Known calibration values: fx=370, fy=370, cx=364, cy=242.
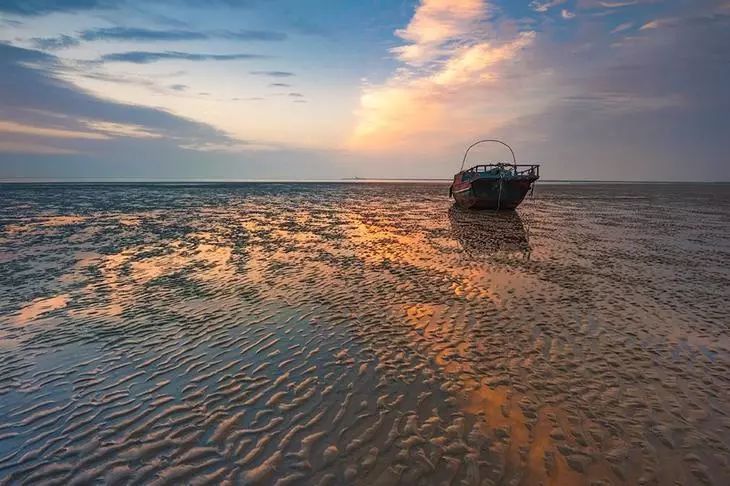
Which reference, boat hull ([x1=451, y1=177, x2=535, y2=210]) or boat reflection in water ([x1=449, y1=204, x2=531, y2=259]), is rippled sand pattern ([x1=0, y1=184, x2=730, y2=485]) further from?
boat hull ([x1=451, y1=177, x2=535, y2=210])

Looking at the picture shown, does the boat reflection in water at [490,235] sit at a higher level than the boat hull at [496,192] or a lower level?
lower

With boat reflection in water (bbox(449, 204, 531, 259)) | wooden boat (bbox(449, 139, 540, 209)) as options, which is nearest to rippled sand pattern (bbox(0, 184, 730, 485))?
boat reflection in water (bbox(449, 204, 531, 259))

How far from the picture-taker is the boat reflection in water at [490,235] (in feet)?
60.5

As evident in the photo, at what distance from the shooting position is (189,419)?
216 inches

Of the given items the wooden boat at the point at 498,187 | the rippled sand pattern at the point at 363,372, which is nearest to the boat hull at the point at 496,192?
the wooden boat at the point at 498,187

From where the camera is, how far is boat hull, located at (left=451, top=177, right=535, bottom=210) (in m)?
34.8

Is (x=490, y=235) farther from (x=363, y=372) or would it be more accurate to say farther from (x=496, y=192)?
(x=363, y=372)

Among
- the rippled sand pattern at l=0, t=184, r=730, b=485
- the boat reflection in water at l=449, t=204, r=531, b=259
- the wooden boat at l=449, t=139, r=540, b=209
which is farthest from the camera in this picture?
the wooden boat at l=449, t=139, r=540, b=209

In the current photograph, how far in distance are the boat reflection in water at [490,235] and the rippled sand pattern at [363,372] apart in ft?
9.05

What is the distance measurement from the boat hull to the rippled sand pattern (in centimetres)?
2007

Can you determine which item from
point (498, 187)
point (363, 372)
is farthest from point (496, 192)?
point (363, 372)

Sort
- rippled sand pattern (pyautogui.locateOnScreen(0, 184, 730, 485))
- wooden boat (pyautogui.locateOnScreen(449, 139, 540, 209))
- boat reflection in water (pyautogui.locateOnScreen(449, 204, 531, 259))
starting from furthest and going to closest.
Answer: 1. wooden boat (pyautogui.locateOnScreen(449, 139, 540, 209))
2. boat reflection in water (pyautogui.locateOnScreen(449, 204, 531, 259))
3. rippled sand pattern (pyautogui.locateOnScreen(0, 184, 730, 485))

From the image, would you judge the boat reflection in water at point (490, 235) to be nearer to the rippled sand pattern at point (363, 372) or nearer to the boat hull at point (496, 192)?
the rippled sand pattern at point (363, 372)

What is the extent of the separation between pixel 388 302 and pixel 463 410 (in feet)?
17.2
